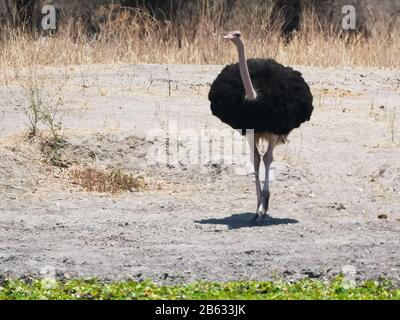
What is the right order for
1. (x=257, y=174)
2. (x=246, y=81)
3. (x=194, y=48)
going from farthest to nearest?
(x=194, y=48) < (x=257, y=174) < (x=246, y=81)

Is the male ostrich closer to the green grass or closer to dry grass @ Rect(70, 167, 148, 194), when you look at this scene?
dry grass @ Rect(70, 167, 148, 194)

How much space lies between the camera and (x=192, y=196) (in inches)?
564

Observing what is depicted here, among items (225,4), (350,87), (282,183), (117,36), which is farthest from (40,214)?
(225,4)

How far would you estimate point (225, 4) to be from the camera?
27.2m

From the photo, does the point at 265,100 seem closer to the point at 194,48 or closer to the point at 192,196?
the point at 192,196

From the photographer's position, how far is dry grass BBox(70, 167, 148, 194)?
14.4 metres

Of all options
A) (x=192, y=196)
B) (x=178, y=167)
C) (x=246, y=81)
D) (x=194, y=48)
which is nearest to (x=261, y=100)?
(x=246, y=81)

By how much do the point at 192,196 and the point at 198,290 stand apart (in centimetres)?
426

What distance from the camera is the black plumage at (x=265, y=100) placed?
1288 centimetres

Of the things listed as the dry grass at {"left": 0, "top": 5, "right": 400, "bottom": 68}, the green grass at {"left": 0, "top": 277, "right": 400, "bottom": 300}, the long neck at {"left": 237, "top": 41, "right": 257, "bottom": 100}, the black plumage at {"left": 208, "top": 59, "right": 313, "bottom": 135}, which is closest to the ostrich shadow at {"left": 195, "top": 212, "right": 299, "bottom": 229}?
the black plumage at {"left": 208, "top": 59, "right": 313, "bottom": 135}

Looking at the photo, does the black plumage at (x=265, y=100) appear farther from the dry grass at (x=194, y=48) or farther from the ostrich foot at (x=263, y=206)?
the dry grass at (x=194, y=48)

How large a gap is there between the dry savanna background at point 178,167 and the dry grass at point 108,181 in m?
0.02

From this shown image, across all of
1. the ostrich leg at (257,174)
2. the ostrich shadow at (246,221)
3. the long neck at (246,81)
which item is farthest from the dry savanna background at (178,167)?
the long neck at (246,81)

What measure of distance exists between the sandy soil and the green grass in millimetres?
316
